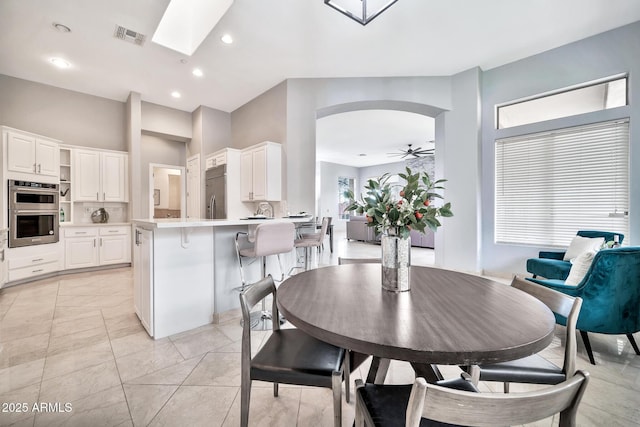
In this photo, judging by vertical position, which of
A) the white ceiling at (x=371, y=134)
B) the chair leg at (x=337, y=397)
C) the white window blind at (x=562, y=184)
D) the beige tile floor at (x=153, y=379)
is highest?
the white ceiling at (x=371, y=134)

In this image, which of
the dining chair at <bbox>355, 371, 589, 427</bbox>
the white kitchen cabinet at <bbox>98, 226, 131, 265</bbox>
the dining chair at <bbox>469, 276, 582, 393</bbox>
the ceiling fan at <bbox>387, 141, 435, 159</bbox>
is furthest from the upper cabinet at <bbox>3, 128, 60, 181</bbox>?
the ceiling fan at <bbox>387, 141, 435, 159</bbox>

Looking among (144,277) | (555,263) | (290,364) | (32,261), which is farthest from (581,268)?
(32,261)

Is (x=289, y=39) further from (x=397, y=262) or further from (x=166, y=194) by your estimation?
(x=166, y=194)

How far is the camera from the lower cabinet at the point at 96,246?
4436 mm

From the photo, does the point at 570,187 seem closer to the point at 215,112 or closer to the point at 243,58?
the point at 243,58

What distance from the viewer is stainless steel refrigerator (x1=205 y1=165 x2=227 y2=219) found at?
16.1ft

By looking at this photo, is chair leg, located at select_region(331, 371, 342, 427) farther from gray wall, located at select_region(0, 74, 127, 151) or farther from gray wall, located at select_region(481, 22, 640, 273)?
gray wall, located at select_region(0, 74, 127, 151)

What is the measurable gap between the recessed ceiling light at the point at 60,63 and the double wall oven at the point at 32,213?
184 cm

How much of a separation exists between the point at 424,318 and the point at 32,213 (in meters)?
5.48

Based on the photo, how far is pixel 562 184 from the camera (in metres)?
3.71

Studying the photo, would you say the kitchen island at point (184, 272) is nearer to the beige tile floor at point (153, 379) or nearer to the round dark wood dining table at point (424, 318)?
the beige tile floor at point (153, 379)

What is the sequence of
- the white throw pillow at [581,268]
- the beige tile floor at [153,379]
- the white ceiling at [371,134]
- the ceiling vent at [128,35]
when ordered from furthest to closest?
the white ceiling at [371,134]
the ceiling vent at [128,35]
the white throw pillow at [581,268]
the beige tile floor at [153,379]

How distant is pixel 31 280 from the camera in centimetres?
398

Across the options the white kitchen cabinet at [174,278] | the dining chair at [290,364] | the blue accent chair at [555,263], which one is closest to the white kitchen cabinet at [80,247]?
the white kitchen cabinet at [174,278]
